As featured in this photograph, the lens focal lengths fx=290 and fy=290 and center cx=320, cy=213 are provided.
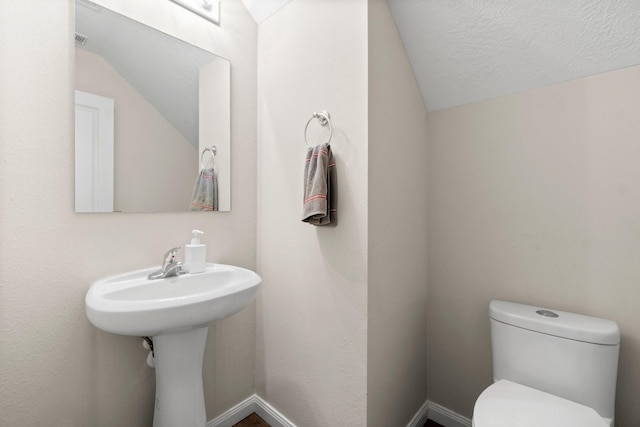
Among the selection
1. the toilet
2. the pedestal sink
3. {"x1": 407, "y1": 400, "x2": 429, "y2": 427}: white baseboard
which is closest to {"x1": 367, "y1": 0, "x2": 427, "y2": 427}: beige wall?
{"x1": 407, "y1": 400, "x2": 429, "y2": 427}: white baseboard

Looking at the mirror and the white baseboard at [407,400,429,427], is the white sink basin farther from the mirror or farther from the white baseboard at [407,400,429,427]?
the white baseboard at [407,400,429,427]

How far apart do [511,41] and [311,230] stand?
113 cm

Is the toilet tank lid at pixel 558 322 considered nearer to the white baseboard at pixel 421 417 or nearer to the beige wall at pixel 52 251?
the white baseboard at pixel 421 417

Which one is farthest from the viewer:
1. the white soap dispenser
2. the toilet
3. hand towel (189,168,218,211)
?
hand towel (189,168,218,211)

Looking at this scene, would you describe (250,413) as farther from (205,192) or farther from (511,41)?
(511,41)

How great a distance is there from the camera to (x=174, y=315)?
2.81 ft

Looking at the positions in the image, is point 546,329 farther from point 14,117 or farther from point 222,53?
point 14,117

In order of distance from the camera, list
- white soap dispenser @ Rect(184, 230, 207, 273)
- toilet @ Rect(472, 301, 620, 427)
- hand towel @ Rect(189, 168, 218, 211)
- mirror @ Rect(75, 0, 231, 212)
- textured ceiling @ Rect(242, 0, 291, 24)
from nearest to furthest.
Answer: toilet @ Rect(472, 301, 620, 427) < mirror @ Rect(75, 0, 231, 212) < white soap dispenser @ Rect(184, 230, 207, 273) < hand towel @ Rect(189, 168, 218, 211) < textured ceiling @ Rect(242, 0, 291, 24)

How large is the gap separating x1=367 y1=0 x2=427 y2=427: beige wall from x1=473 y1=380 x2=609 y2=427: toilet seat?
0.36m

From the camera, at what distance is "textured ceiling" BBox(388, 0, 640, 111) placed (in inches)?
40.7

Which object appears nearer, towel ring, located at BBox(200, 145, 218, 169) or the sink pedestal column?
the sink pedestal column

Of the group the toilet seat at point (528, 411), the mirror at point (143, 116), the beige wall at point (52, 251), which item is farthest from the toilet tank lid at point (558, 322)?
the beige wall at point (52, 251)

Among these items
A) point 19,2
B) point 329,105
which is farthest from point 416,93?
point 19,2

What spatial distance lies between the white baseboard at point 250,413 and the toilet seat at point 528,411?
2.85 feet
